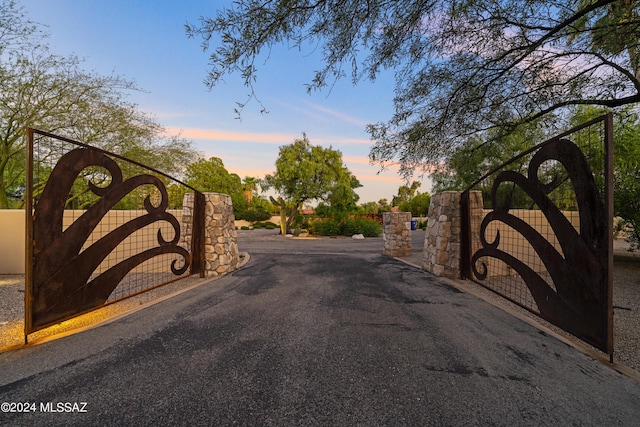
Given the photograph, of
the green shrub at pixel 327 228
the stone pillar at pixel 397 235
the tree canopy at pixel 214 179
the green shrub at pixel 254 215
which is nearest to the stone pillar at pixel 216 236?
the stone pillar at pixel 397 235

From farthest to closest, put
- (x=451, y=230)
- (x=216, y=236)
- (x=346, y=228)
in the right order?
(x=346, y=228) < (x=216, y=236) < (x=451, y=230)

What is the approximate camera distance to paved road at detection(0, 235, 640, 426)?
192cm

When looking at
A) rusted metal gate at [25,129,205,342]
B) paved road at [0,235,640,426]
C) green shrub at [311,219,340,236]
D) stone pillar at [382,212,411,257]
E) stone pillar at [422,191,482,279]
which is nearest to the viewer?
paved road at [0,235,640,426]

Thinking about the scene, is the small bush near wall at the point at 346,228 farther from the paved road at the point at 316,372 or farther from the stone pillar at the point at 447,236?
the paved road at the point at 316,372

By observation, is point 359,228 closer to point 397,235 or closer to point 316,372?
point 397,235

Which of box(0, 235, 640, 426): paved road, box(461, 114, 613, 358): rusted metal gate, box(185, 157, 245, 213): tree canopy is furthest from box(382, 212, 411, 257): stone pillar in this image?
box(185, 157, 245, 213): tree canopy

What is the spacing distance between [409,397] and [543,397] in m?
1.13

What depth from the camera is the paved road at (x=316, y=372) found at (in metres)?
1.92

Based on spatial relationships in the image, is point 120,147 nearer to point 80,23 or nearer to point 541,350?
point 80,23

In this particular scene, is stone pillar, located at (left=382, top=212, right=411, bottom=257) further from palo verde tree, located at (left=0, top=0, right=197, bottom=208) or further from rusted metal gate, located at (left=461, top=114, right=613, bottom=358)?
palo verde tree, located at (left=0, top=0, right=197, bottom=208)

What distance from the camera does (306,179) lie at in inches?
797

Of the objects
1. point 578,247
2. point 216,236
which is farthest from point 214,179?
point 578,247

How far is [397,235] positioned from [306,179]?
449 inches

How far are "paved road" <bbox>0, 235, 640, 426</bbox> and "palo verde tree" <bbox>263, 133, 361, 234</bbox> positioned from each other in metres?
16.5
